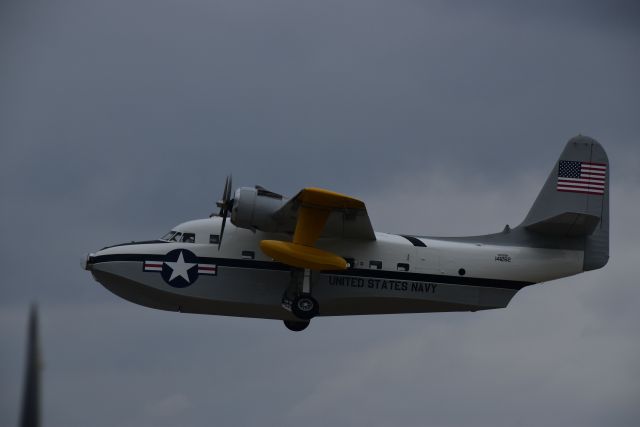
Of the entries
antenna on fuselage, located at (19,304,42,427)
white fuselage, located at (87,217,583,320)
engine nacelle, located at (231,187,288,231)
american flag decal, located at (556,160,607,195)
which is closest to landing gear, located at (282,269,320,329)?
white fuselage, located at (87,217,583,320)

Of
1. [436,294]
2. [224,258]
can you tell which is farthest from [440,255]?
[224,258]

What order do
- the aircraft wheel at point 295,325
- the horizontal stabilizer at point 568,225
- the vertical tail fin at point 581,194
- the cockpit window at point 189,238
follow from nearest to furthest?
the horizontal stabilizer at point 568,225 < the cockpit window at point 189,238 < the vertical tail fin at point 581,194 < the aircraft wheel at point 295,325

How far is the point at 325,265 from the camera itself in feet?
55.6

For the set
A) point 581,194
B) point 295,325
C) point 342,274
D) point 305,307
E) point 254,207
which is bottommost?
point 295,325

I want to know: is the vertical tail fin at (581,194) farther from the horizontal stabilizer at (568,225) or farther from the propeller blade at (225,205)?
the propeller blade at (225,205)

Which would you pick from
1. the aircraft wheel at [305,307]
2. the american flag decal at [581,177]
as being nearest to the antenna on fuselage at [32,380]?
the aircraft wheel at [305,307]

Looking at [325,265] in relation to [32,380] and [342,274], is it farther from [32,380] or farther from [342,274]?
[32,380]

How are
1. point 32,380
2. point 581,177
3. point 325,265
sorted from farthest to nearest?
point 581,177
point 325,265
point 32,380

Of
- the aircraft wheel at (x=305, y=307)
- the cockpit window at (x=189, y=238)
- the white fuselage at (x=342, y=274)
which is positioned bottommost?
the aircraft wheel at (x=305, y=307)

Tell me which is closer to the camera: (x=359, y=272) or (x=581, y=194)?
(x=359, y=272)

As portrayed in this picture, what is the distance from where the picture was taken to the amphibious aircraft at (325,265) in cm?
1752

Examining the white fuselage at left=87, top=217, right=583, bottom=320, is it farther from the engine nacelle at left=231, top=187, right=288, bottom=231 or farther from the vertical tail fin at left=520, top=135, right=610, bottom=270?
the engine nacelle at left=231, top=187, right=288, bottom=231

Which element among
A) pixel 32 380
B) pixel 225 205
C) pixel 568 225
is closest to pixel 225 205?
pixel 225 205

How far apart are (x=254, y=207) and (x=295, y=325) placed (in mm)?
3856
